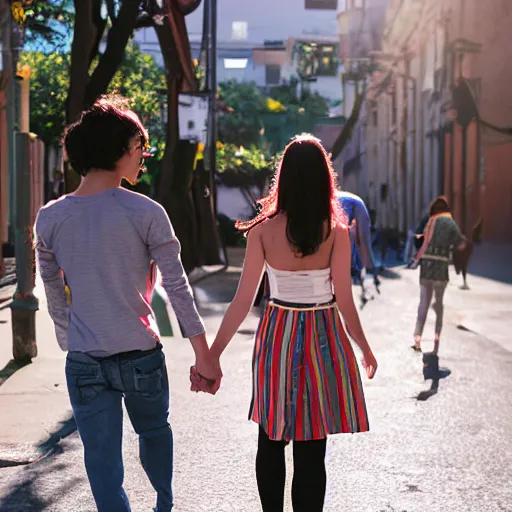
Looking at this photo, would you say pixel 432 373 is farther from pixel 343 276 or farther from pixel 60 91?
pixel 60 91

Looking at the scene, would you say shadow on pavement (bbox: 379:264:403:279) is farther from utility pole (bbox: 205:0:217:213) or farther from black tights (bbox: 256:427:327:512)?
black tights (bbox: 256:427:327:512)

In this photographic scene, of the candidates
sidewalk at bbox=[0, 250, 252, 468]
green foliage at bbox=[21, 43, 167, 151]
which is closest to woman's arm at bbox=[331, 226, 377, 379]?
sidewalk at bbox=[0, 250, 252, 468]

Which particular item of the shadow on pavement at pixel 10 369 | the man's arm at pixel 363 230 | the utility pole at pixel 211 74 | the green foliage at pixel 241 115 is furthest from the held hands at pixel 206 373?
the green foliage at pixel 241 115

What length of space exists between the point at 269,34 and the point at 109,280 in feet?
198

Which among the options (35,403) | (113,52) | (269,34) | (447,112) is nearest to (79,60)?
(113,52)

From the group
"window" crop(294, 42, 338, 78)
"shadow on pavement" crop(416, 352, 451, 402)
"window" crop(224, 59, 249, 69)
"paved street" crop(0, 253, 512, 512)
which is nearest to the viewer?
"paved street" crop(0, 253, 512, 512)

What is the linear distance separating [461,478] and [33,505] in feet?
7.49

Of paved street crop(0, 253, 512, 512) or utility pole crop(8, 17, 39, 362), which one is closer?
paved street crop(0, 253, 512, 512)

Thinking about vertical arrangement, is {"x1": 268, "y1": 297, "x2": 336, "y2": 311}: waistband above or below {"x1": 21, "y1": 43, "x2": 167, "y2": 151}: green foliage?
below

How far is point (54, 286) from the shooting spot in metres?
3.43

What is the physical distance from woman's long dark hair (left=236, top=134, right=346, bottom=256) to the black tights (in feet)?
2.51

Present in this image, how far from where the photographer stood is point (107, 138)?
3.26 m

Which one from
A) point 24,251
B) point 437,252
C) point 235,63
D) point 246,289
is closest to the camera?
point 246,289

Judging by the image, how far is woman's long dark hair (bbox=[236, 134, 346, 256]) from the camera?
3527mm
